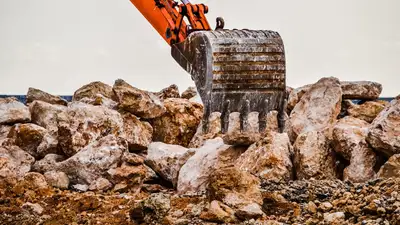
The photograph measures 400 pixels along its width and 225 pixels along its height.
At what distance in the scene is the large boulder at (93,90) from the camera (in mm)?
8438

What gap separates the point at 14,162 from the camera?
19.6ft

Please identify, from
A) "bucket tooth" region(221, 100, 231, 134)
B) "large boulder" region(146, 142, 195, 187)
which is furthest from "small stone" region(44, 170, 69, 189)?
"bucket tooth" region(221, 100, 231, 134)

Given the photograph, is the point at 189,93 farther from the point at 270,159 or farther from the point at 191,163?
the point at 270,159

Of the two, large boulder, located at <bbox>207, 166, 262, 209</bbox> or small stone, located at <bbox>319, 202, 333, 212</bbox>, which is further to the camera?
large boulder, located at <bbox>207, 166, 262, 209</bbox>

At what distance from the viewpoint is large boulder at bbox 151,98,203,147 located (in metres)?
7.75

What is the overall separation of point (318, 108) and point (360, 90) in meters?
1.42

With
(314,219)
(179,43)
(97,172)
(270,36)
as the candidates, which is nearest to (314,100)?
(270,36)

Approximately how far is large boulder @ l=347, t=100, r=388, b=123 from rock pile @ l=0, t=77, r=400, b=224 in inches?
0.7

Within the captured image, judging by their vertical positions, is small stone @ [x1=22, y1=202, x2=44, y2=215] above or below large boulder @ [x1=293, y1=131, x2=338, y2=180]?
below

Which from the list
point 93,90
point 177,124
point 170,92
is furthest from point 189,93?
point 177,124

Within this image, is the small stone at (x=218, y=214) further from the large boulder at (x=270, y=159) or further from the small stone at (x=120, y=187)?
the small stone at (x=120, y=187)

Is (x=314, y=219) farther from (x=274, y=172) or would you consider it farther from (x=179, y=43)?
(x=179, y=43)

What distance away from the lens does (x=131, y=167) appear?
5.79 metres

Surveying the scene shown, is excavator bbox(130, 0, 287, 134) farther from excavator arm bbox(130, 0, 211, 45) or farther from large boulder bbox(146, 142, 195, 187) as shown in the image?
excavator arm bbox(130, 0, 211, 45)
